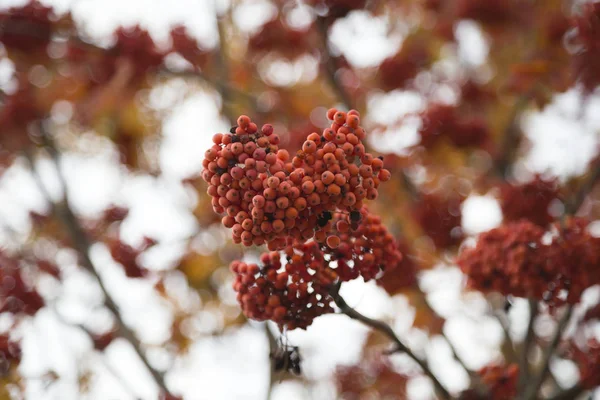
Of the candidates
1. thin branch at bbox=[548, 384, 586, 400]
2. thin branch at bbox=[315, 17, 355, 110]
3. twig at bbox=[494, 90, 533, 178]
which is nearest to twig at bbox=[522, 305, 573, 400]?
thin branch at bbox=[548, 384, 586, 400]

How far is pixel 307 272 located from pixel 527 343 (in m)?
1.63

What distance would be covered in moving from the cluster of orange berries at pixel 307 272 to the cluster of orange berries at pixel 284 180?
179mm

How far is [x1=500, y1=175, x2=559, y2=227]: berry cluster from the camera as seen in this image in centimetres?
429

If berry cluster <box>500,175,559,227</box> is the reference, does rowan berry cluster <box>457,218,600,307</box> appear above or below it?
below

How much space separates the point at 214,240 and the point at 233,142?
441cm

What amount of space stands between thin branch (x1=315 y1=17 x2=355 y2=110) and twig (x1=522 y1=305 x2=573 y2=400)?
239cm

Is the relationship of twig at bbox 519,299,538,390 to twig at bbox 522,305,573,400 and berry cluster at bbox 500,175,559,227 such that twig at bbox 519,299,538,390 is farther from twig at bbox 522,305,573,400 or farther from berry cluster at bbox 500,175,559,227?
berry cluster at bbox 500,175,559,227

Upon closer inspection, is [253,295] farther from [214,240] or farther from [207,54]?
[207,54]

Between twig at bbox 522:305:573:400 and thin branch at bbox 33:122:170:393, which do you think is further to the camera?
thin branch at bbox 33:122:170:393

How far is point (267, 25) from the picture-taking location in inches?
257

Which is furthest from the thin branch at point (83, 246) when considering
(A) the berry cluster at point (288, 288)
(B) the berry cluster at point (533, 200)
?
(B) the berry cluster at point (533, 200)

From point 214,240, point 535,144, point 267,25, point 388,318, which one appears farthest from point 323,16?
point 535,144

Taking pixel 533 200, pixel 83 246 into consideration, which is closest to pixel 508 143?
pixel 533 200

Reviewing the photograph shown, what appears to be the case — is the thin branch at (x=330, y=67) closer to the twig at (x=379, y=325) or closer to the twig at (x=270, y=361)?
the twig at (x=270, y=361)
